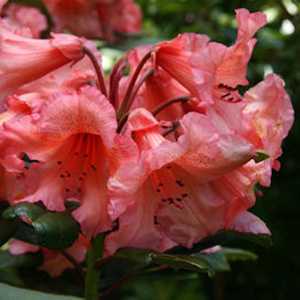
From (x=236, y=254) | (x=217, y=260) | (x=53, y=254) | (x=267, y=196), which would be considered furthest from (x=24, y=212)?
(x=267, y=196)

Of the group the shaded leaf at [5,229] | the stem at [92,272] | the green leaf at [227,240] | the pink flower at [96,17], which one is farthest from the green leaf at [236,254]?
the pink flower at [96,17]

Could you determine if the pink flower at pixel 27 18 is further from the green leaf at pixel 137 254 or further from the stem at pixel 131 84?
the green leaf at pixel 137 254

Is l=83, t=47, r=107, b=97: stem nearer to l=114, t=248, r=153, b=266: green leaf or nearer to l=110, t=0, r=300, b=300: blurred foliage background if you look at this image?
l=114, t=248, r=153, b=266: green leaf

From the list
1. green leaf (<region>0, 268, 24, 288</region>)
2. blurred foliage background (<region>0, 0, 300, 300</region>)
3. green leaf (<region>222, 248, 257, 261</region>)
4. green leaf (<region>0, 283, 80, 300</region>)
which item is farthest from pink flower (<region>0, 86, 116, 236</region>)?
blurred foliage background (<region>0, 0, 300, 300</region>)

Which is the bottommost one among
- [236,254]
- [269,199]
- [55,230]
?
[269,199]

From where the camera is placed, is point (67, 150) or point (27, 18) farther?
point (27, 18)

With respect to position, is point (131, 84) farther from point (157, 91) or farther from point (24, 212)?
point (24, 212)

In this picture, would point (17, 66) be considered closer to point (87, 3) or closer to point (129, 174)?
point (129, 174)
